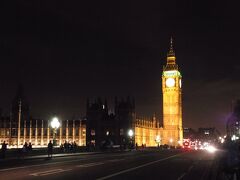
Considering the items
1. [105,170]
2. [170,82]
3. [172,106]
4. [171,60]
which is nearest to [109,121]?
[172,106]

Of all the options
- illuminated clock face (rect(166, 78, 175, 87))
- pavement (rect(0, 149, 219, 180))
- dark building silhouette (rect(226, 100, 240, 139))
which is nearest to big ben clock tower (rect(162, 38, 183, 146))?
illuminated clock face (rect(166, 78, 175, 87))

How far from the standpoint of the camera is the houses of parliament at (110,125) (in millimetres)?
133000

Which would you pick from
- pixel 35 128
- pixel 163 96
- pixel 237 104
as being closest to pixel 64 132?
pixel 35 128

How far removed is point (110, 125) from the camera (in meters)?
134

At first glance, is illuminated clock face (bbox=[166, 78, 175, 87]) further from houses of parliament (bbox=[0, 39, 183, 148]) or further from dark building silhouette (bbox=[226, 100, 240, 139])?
dark building silhouette (bbox=[226, 100, 240, 139])

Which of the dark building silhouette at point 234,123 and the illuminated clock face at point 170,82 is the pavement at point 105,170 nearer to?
the dark building silhouette at point 234,123

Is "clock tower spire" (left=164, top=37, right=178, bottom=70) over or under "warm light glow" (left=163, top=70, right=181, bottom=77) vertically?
over

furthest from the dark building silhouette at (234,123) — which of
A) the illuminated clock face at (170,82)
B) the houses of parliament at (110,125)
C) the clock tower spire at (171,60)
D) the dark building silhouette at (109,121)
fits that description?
the clock tower spire at (171,60)

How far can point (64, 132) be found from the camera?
149 meters

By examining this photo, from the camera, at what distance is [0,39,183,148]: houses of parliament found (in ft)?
436

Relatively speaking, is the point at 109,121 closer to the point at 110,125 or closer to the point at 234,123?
the point at 110,125

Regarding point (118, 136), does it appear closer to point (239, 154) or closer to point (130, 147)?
point (130, 147)

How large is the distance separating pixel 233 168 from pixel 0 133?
14808 cm

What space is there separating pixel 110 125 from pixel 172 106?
3370 centimetres
